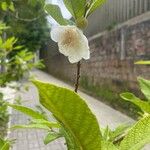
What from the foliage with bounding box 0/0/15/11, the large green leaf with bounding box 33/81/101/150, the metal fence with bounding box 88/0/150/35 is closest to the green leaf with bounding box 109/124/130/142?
the large green leaf with bounding box 33/81/101/150

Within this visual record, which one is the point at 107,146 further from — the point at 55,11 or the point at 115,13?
the point at 115,13

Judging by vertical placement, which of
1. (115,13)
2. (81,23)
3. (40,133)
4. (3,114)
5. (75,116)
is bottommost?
(40,133)

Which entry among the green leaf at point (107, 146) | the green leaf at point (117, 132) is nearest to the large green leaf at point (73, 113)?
the green leaf at point (107, 146)

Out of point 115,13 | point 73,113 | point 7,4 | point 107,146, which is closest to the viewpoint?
point 73,113

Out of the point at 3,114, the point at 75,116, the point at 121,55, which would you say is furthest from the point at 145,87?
the point at 121,55

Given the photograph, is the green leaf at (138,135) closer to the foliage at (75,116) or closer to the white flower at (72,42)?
the foliage at (75,116)

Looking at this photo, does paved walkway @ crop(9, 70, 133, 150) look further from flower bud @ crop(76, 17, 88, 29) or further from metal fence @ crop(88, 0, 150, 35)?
flower bud @ crop(76, 17, 88, 29)

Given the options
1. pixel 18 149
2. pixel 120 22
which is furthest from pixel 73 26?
pixel 120 22
